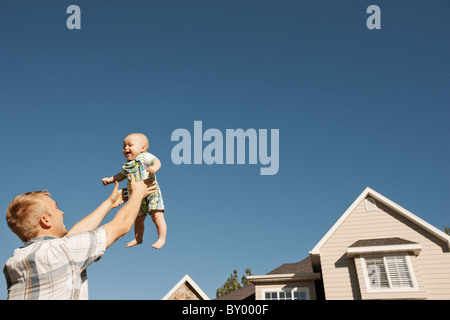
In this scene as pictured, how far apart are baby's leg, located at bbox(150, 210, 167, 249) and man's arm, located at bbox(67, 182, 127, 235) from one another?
1.29ft

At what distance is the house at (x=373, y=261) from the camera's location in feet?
55.0

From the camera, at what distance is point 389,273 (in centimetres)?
1703

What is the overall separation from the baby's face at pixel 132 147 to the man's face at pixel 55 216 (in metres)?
1.24

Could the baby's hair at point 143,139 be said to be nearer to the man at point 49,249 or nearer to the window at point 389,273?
the man at point 49,249

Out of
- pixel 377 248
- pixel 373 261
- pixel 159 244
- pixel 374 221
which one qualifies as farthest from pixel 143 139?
pixel 374 221

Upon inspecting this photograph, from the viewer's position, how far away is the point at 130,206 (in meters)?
2.70

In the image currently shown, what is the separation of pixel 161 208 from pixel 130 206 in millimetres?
1154

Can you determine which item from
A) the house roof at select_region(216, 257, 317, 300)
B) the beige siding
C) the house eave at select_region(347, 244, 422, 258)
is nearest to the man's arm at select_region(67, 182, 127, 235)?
the house eave at select_region(347, 244, 422, 258)

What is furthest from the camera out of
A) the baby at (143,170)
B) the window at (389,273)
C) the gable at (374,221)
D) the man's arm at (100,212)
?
the gable at (374,221)

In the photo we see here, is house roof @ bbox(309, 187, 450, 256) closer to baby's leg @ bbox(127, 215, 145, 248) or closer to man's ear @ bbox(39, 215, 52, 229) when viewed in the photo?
baby's leg @ bbox(127, 215, 145, 248)

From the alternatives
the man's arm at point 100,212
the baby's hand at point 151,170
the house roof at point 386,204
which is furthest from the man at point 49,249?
the house roof at point 386,204
